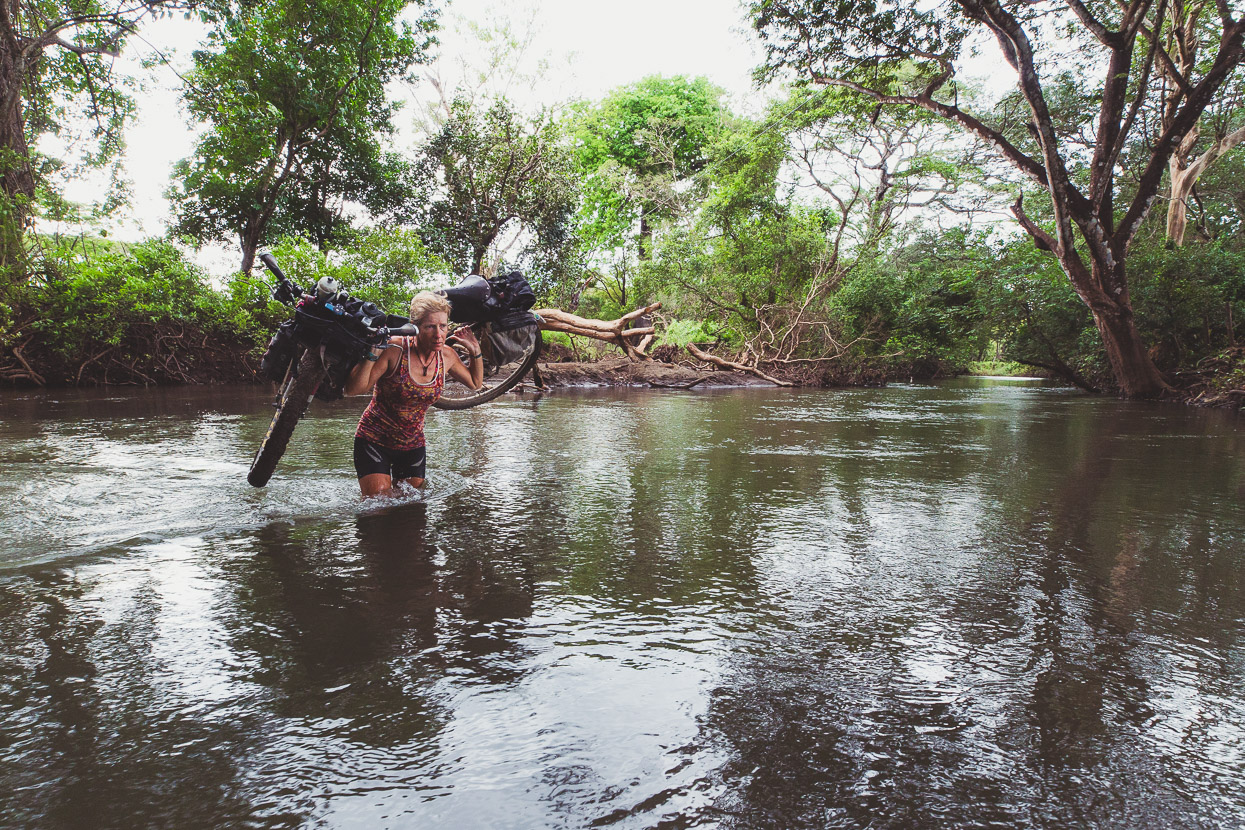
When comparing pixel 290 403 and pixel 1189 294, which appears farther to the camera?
pixel 1189 294

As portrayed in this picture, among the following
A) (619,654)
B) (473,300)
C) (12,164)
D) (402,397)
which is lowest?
(619,654)

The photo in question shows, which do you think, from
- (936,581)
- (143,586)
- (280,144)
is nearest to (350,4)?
(280,144)

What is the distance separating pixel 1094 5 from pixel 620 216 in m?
16.7

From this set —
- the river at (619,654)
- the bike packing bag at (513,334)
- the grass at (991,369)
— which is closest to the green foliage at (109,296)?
the river at (619,654)

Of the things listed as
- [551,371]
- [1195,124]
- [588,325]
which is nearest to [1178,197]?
[1195,124]

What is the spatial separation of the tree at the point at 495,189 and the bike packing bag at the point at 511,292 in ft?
47.6

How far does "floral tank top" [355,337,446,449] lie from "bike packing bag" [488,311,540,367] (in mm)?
781

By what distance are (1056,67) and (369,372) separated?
1554 centimetres

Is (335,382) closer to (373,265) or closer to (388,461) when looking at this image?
(388,461)

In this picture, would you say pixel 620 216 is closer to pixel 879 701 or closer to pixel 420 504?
pixel 420 504

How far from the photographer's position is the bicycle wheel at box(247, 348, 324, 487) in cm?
409

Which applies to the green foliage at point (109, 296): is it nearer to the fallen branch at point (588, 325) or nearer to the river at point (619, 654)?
the fallen branch at point (588, 325)

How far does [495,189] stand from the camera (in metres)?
19.6

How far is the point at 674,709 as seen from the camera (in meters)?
1.97
